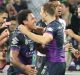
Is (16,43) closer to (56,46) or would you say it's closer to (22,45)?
(22,45)

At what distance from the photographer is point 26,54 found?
7258mm

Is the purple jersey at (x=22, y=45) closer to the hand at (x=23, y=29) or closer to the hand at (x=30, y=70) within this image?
the hand at (x=30, y=70)

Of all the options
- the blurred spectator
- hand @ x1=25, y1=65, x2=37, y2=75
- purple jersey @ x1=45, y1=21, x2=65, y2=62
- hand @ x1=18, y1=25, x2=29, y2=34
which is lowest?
hand @ x1=25, y1=65, x2=37, y2=75

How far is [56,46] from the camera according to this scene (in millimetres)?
7008

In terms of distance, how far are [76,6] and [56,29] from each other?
21.3ft

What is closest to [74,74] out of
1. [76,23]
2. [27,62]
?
[76,23]

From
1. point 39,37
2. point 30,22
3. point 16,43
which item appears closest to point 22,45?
point 16,43

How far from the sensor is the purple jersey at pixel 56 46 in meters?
6.92

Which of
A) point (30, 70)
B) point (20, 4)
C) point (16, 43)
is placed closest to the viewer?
point (30, 70)

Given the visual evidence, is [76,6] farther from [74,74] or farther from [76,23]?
[74,74]

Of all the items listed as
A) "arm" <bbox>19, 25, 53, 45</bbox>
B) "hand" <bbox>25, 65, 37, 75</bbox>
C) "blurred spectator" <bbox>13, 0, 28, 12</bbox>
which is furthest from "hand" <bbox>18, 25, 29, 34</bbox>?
"blurred spectator" <bbox>13, 0, 28, 12</bbox>

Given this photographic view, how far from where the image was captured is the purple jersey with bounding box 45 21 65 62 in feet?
22.7

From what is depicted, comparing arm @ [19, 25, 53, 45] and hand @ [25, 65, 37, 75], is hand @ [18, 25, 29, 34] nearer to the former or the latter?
arm @ [19, 25, 53, 45]

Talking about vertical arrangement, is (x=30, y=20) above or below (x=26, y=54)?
above
